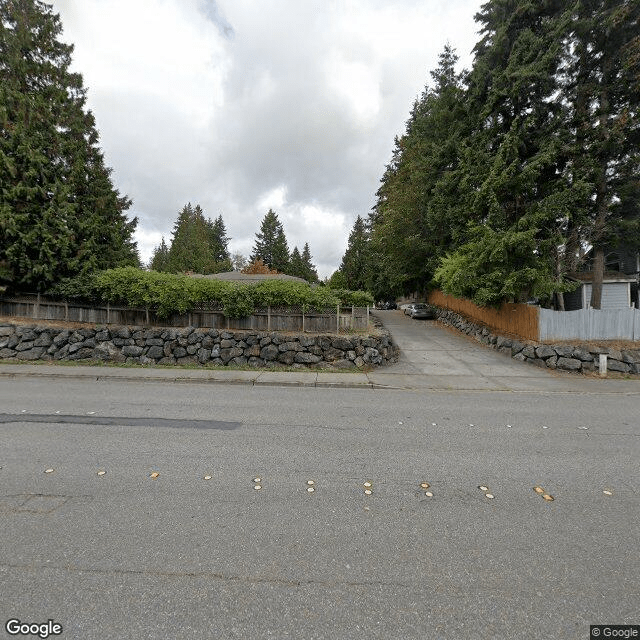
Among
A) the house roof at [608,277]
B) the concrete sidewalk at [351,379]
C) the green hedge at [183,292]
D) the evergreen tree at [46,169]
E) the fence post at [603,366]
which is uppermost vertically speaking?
the evergreen tree at [46,169]

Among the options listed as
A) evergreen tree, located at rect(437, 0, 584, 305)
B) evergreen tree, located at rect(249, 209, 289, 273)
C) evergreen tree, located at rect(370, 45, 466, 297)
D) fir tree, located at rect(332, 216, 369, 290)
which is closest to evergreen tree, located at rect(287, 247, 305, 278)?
evergreen tree, located at rect(249, 209, 289, 273)

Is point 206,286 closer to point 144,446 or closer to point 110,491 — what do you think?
point 144,446

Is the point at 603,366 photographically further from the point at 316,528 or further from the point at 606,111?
the point at 316,528

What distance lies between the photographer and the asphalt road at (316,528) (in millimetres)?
2057

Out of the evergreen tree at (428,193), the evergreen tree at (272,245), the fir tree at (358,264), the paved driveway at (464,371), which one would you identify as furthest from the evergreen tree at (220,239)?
the paved driveway at (464,371)

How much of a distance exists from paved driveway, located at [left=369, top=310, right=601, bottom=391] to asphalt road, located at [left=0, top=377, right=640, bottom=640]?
342 cm

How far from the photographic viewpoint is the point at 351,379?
9.31 meters

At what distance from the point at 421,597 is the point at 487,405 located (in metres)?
5.76

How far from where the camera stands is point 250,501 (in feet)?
10.8

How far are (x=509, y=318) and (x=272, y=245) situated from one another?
4933cm

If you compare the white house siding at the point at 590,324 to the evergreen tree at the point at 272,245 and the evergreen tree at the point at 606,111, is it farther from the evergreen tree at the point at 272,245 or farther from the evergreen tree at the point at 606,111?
the evergreen tree at the point at 272,245

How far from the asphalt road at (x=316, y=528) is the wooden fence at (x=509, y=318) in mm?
7210

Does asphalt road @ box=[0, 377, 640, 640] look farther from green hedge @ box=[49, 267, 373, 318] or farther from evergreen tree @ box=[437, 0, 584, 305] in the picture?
evergreen tree @ box=[437, 0, 584, 305]

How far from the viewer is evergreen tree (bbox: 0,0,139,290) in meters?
11.6
